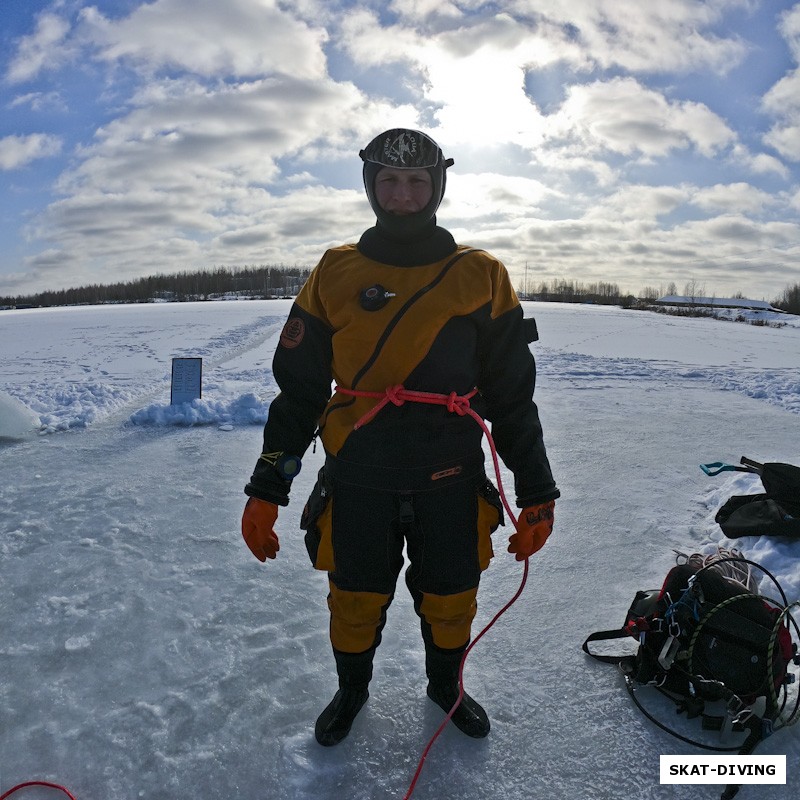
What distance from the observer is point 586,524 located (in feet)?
10.7

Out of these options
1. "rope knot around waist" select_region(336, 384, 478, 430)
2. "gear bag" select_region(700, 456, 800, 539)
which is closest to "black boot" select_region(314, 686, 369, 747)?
"rope knot around waist" select_region(336, 384, 478, 430)

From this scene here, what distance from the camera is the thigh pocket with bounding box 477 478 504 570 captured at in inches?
71.5

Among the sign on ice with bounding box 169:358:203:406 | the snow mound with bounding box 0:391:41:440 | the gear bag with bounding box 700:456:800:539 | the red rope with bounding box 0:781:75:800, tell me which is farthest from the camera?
the sign on ice with bounding box 169:358:203:406

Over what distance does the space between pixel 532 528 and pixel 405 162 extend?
1196mm

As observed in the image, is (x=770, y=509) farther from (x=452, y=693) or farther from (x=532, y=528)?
(x=452, y=693)

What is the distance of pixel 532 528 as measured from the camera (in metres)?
1.81

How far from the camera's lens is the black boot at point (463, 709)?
71.5 inches

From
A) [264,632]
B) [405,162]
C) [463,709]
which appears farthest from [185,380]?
[463,709]

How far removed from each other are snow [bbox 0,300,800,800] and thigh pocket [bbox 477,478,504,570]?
1.82 feet

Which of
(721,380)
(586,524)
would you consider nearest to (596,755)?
(586,524)

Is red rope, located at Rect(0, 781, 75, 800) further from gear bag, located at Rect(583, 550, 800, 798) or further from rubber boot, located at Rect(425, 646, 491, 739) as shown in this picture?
gear bag, located at Rect(583, 550, 800, 798)

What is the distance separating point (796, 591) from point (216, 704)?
2.28 metres

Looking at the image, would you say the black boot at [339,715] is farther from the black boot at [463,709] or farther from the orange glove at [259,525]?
the orange glove at [259,525]

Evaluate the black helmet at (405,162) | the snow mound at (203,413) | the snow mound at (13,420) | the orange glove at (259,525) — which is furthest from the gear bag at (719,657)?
the snow mound at (13,420)
